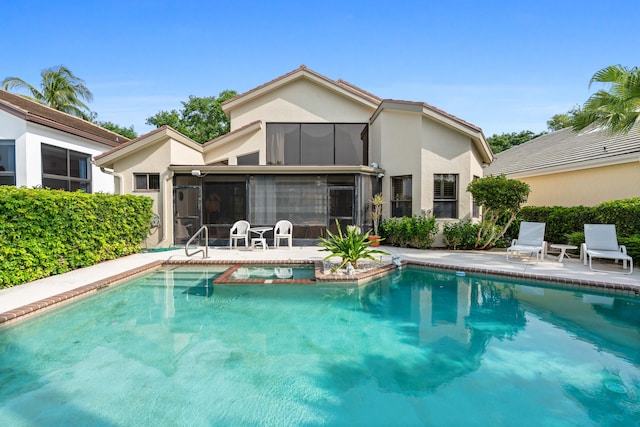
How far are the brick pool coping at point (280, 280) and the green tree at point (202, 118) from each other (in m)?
25.8

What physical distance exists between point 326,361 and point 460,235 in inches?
387

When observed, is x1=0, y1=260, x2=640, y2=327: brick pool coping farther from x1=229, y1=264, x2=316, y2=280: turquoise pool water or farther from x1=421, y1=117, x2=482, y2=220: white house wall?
x1=421, y1=117, x2=482, y2=220: white house wall

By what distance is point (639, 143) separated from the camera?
11.4 m

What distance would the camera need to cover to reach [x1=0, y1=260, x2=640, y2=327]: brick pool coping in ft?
18.8

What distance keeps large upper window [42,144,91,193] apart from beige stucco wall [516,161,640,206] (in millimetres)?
21767

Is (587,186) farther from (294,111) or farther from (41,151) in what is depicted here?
(41,151)

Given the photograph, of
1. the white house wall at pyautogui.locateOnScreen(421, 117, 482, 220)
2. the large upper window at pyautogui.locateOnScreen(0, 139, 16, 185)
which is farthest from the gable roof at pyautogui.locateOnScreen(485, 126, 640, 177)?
the large upper window at pyautogui.locateOnScreen(0, 139, 16, 185)

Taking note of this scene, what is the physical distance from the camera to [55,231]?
25.7 feet

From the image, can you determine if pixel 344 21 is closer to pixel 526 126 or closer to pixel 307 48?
pixel 307 48

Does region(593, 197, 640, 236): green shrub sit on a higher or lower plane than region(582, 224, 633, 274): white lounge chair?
higher

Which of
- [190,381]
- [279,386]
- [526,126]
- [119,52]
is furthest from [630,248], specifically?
[526,126]

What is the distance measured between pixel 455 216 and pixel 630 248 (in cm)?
540

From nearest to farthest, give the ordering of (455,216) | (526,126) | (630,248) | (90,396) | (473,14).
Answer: (90,396) → (630,248) → (473,14) → (455,216) → (526,126)

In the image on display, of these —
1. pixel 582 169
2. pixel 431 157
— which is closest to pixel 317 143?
pixel 431 157
